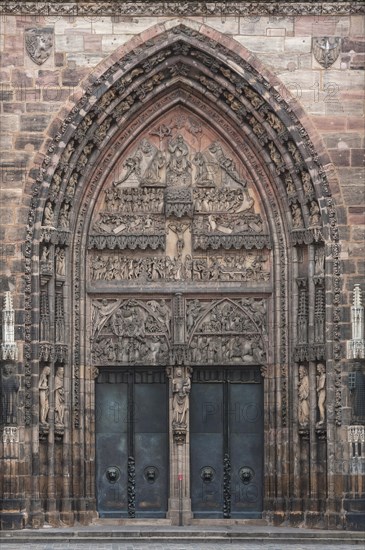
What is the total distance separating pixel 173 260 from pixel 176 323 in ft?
4.02

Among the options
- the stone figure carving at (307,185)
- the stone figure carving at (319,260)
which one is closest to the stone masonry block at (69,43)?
the stone figure carving at (307,185)

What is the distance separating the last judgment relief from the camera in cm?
3256

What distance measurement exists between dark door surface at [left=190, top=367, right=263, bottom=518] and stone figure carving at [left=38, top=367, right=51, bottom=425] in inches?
115

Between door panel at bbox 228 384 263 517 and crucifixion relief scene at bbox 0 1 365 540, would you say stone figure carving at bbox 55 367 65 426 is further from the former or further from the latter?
door panel at bbox 228 384 263 517

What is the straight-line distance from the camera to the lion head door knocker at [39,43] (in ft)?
103

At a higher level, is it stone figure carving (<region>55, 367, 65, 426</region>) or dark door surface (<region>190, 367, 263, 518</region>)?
stone figure carving (<region>55, 367, 65, 426</region>)

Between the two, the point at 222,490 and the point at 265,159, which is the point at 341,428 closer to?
the point at 222,490

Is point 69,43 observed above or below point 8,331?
above

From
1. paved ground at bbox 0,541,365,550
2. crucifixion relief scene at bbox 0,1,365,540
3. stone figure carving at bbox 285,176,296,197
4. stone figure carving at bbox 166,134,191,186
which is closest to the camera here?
paved ground at bbox 0,541,365,550

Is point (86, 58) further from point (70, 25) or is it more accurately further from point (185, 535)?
point (185, 535)

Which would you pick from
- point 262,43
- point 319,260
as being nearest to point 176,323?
point 319,260

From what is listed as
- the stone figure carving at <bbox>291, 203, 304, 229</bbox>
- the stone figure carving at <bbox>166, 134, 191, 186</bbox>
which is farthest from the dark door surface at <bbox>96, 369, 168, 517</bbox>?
the stone figure carving at <bbox>291, 203, 304, 229</bbox>

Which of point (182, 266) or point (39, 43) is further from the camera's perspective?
point (182, 266)

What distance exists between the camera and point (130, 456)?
107 feet
